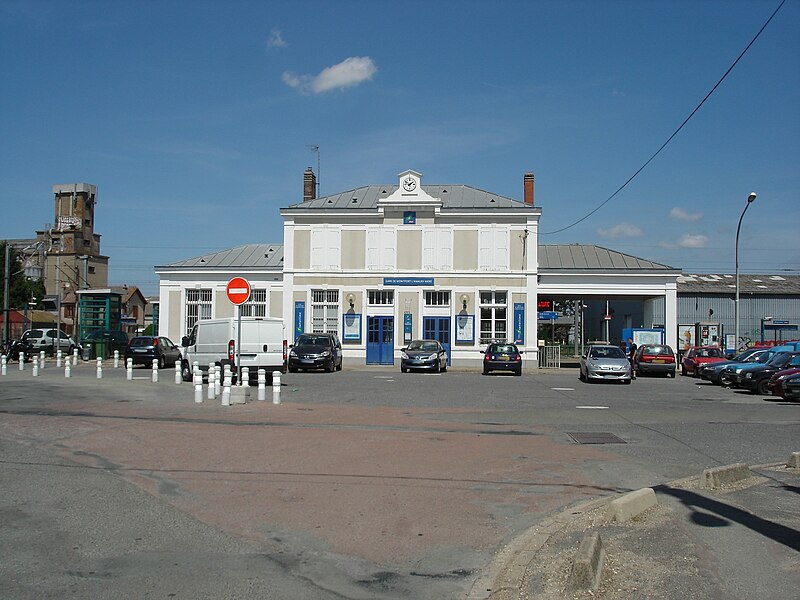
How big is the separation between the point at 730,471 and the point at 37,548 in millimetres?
7740

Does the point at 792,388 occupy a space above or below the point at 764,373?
below

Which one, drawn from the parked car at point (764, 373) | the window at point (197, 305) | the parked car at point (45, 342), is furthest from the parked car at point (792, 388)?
the parked car at point (45, 342)

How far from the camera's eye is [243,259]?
5316 cm

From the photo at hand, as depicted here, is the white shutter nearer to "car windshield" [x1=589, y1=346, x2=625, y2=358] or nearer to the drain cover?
"car windshield" [x1=589, y1=346, x2=625, y2=358]

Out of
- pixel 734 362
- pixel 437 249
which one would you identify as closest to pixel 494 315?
pixel 437 249

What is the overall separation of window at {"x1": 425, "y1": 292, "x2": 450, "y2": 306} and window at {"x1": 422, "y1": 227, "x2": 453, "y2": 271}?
4.68ft

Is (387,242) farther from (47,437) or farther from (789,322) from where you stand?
(789,322)

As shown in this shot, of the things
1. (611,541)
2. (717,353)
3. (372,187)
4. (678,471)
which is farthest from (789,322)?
(611,541)

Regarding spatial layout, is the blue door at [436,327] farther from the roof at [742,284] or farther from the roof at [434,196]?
the roof at [742,284]

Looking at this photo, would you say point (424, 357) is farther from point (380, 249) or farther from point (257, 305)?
point (257, 305)

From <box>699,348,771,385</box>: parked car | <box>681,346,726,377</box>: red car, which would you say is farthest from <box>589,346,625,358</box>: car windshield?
<box>681,346,726,377</box>: red car

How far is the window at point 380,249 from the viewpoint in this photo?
145 ft

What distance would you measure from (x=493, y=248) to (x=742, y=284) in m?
36.5

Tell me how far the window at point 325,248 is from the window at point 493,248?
27.1ft
